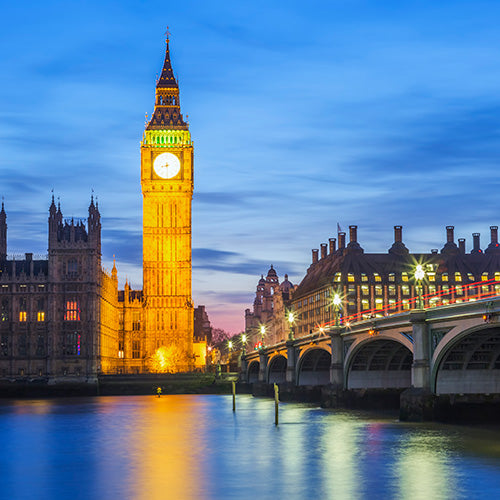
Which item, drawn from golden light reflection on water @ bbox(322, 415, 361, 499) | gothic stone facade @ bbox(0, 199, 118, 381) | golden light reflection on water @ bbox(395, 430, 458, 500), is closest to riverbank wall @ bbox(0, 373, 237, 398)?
gothic stone facade @ bbox(0, 199, 118, 381)

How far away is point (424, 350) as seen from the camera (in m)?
65.2

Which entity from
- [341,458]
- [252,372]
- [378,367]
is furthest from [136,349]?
[341,458]

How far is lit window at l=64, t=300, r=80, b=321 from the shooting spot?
16838 centimetres

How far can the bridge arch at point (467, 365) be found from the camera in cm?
6347

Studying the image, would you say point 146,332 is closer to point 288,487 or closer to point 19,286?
point 19,286

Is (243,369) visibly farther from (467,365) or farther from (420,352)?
(420,352)

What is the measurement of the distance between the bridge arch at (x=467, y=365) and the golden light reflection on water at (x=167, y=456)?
17.5 m

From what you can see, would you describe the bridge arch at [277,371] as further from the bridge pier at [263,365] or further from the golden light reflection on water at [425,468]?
the golden light reflection on water at [425,468]

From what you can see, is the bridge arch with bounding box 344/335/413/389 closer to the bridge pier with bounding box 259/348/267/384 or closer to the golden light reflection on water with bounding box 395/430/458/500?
the golden light reflection on water with bounding box 395/430/458/500

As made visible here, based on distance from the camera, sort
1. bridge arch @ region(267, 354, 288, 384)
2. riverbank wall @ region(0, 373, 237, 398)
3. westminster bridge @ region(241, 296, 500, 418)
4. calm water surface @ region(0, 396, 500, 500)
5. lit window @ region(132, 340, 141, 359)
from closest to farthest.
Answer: calm water surface @ region(0, 396, 500, 500) → westminster bridge @ region(241, 296, 500, 418) → bridge arch @ region(267, 354, 288, 384) → riverbank wall @ region(0, 373, 237, 398) → lit window @ region(132, 340, 141, 359)

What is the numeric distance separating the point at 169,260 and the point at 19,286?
129 feet

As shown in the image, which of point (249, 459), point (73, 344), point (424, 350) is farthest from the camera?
point (73, 344)

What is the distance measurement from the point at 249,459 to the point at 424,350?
21.2 m

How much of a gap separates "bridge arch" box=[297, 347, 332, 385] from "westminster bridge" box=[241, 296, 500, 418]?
6.25 metres
